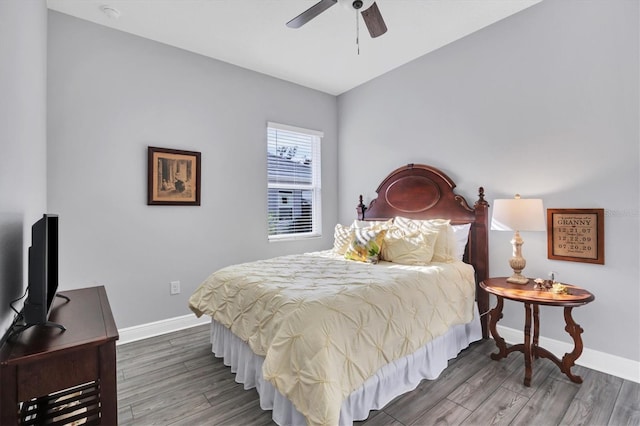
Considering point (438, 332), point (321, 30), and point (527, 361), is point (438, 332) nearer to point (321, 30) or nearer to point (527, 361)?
point (527, 361)

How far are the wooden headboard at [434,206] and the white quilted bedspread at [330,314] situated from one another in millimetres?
310

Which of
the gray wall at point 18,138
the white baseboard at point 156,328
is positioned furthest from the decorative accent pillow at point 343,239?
the gray wall at point 18,138

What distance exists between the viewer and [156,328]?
315 cm

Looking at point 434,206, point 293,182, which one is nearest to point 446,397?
point 434,206

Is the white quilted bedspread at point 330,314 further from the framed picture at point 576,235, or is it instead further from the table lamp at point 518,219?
the framed picture at point 576,235

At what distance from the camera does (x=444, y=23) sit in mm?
2912

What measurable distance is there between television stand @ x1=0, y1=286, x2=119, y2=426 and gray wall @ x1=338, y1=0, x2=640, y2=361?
3054 millimetres

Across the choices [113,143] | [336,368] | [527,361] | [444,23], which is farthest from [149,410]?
[444,23]

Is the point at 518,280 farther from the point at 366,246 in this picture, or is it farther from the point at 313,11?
the point at 313,11

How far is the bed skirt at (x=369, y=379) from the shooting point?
178 cm

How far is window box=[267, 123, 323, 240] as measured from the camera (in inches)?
159

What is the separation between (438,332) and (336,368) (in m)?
1.04

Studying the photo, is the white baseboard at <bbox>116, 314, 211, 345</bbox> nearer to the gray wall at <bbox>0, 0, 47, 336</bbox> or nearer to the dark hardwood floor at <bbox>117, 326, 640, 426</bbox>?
the dark hardwood floor at <bbox>117, 326, 640, 426</bbox>

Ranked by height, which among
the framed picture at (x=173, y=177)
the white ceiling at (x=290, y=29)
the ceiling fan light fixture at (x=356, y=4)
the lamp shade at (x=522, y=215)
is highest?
the white ceiling at (x=290, y=29)
